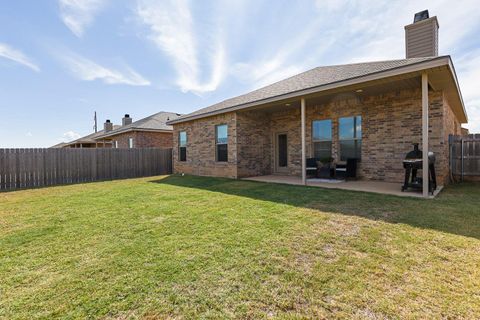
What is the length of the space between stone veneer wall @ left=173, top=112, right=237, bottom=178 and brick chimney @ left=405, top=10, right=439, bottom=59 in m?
7.09

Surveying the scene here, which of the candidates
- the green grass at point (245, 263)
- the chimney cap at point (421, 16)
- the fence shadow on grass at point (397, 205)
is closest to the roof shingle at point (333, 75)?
the chimney cap at point (421, 16)

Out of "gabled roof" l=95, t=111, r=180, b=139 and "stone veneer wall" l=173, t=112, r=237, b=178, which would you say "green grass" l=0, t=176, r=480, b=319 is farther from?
"gabled roof" l=95, t=111, r=180, b=139

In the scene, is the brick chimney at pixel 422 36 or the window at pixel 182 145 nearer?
the brick chimney at pixel 422 36

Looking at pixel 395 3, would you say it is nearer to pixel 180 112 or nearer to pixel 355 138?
pixel 355 138

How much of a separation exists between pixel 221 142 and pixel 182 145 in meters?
3.40

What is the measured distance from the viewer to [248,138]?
1004 cm

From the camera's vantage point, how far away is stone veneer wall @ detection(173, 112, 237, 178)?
981cm

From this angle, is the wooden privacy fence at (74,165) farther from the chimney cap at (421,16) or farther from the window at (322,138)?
the chimney cap at (421,16)

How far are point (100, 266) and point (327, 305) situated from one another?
2245 millimetres

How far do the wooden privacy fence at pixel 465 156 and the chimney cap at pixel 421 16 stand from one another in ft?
14.3

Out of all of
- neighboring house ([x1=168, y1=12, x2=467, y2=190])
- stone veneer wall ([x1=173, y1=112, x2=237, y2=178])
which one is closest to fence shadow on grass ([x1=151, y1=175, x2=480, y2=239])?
neighboring house ([x1=168, y1=12, x2=467, y2=190])

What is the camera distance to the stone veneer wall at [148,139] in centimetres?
1589

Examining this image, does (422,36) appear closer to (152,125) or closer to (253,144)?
(253,144)

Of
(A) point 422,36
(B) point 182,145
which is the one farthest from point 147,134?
(A) point 422,36
